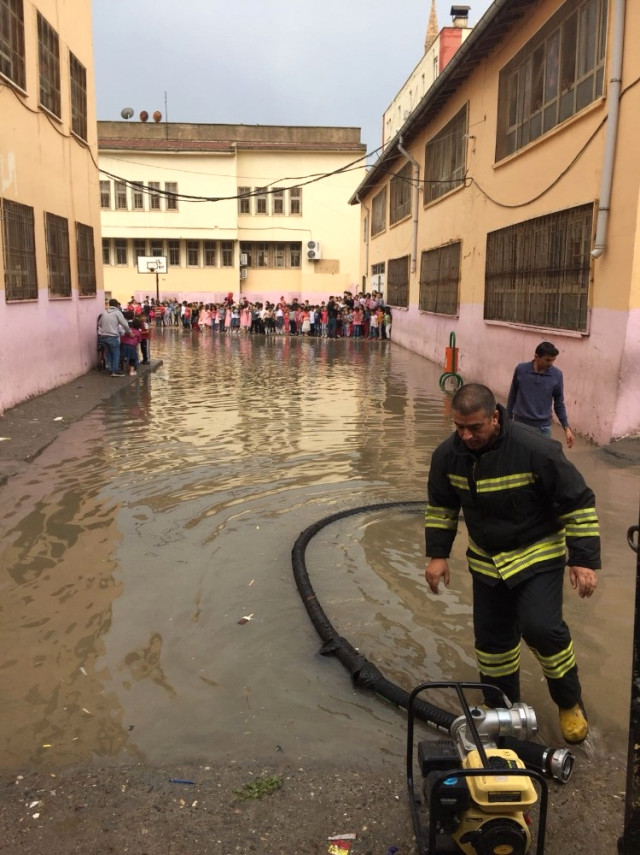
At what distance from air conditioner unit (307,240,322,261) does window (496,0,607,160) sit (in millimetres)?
30112

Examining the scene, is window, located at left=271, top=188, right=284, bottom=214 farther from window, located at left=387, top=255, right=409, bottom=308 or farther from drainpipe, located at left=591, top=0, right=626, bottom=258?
drainpipe, located at left=591, top=0, right=626, bottom=258

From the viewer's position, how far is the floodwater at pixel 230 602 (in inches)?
140

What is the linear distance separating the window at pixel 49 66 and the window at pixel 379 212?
55.7 feet

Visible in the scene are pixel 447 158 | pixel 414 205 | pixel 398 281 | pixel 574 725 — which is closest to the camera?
pixel 574 725

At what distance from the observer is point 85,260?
651 inches

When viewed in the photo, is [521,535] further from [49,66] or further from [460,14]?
[460,14]

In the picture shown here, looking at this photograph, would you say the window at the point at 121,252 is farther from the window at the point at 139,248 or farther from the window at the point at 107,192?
the window at the point at 107,192

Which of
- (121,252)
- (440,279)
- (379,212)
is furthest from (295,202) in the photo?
(440,279)

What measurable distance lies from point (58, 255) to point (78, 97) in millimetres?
4128

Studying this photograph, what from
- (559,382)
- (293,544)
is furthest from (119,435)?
(559,382)

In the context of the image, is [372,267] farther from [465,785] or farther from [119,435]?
[465,785]

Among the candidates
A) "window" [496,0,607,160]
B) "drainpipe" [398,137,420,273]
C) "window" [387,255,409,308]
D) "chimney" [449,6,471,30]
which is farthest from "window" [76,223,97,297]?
"chimney" [449,6,471,30]

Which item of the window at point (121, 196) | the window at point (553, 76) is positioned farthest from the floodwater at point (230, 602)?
the window at point (121, 196)

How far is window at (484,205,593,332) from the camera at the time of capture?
33.4 ft
